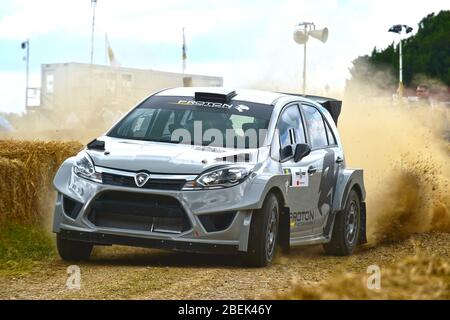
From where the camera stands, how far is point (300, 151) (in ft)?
39.2

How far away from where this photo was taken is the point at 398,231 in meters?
15.8

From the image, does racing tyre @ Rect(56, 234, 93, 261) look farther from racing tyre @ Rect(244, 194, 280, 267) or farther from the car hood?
racing tyre @ Rect(244, 194, 280, 267)

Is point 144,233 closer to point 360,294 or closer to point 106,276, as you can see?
point 106,276

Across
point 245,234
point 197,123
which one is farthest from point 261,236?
point 197,123

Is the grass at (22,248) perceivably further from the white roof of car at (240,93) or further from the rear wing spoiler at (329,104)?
the rear wing spoiler at (329,104)

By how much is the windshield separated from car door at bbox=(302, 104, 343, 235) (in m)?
0.86

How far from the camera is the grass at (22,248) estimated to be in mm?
11195

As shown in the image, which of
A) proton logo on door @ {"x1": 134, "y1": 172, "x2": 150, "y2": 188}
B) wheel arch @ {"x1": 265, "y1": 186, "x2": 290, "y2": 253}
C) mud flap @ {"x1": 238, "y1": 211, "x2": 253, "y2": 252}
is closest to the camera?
proton logo on door @ {"x1": 134, "y1": 172, "x2": 150, "y2": 188}

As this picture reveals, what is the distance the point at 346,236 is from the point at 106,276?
14.4 feet

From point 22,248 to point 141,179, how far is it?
9.57ft

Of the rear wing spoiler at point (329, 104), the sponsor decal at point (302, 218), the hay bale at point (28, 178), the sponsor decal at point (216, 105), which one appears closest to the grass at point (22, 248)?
the hay bale at point (28, 178)

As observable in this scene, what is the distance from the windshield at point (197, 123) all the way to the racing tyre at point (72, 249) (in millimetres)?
1193

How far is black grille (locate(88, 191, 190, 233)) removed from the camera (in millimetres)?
10703

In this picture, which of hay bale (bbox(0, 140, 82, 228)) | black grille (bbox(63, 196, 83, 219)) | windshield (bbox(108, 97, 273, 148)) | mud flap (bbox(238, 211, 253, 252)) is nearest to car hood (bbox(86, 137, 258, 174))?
windshield (bbox(108, 97, 273, 148))
